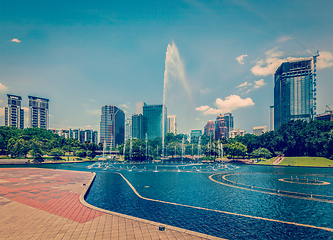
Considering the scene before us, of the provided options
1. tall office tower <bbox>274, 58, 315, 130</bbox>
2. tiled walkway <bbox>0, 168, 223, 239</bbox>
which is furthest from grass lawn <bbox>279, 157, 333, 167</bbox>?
tall office tower <bbox>274, 58, 315, 130</bbox>

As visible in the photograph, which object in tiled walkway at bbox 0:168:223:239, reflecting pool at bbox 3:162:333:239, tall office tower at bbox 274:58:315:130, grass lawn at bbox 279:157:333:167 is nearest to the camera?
tiled walkway at bbox 0:168:223:239

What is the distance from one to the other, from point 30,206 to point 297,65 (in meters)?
226

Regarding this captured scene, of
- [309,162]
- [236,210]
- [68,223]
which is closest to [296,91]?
[309,162]

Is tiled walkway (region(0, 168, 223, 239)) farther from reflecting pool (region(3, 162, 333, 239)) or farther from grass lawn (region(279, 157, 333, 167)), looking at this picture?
grass lawn (region(279, 157, 333, 167))

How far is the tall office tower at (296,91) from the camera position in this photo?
6969 inches

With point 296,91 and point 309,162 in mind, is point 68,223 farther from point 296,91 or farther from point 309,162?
point 296,91

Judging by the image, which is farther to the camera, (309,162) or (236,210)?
(309,162)

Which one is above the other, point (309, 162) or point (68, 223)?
point (68, 223)

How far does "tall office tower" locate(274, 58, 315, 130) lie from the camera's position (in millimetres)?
177000

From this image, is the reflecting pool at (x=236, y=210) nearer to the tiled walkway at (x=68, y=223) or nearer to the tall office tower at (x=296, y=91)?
the tiled walkway at (x=68, y=223)

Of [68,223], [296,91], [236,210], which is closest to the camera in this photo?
[68,223]

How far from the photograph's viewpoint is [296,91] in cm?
18200

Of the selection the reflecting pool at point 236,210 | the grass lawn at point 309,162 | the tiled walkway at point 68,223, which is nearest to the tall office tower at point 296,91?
the grass lawn at point 309,162

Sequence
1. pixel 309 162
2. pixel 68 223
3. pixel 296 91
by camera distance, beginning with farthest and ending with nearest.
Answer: pixel 296 91
pixel 309 162
pixel 68 223
